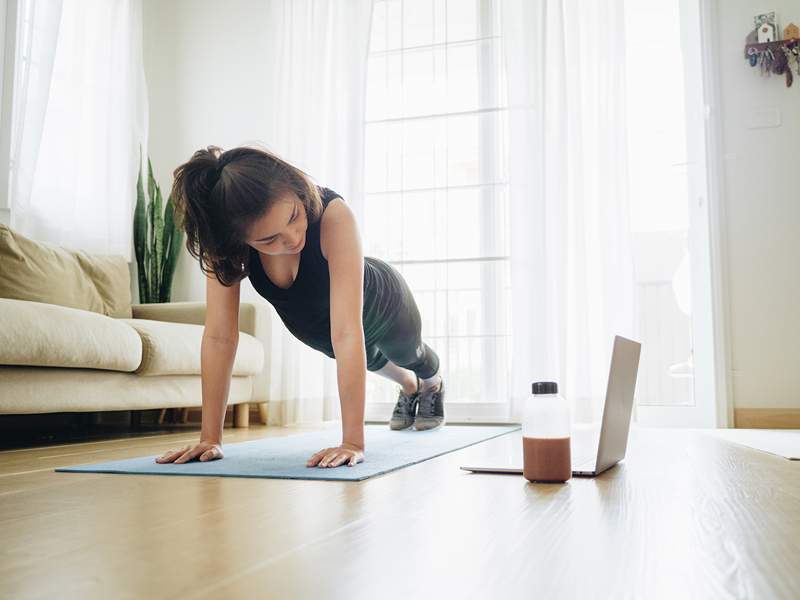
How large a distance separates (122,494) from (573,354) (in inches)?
106

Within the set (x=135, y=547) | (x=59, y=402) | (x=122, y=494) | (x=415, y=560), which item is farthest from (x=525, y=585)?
(x=59, y=402)

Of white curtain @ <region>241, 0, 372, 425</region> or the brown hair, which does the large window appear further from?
the brown hair

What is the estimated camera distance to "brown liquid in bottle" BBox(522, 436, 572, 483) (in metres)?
1.19

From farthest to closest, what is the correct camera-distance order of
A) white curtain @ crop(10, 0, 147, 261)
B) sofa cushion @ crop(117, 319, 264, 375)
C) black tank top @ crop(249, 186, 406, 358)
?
white curtain @ crop(10, 0, 147, 261)
sofa cushion @ crop(117, 319, 264, 375)
black tank top @ crop(249, 186, 406, 358)

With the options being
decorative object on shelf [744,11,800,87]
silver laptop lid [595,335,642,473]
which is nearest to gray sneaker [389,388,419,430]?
silver laptop lid [595,335,642,473]

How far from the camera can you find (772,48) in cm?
352

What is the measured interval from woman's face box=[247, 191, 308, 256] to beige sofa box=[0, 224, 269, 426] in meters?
0.97

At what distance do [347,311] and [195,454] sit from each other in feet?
1.56

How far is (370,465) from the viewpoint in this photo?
150 cm

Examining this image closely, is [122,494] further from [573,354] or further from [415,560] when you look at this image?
[573,354]

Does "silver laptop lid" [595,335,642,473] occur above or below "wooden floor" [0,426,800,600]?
above

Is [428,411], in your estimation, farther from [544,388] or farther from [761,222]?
[761,222]

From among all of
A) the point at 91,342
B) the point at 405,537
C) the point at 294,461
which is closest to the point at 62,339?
the point at 91,342

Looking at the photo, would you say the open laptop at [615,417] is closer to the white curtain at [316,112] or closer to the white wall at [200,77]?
the white curtain at [316,112]
